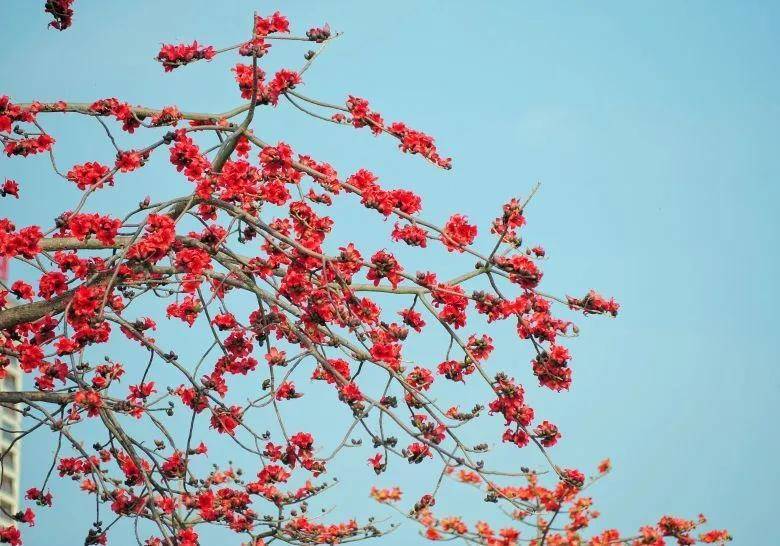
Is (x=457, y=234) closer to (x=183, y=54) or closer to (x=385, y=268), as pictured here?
(x=385, y=268)

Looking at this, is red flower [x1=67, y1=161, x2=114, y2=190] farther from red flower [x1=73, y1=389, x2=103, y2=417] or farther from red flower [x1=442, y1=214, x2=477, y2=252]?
red flower [x1=442, y1=214, x2=477, y2=252]

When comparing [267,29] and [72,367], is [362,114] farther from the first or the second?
[72,367]

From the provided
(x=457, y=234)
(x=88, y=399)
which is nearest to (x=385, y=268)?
(x=457, y=234)

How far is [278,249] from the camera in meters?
5.98

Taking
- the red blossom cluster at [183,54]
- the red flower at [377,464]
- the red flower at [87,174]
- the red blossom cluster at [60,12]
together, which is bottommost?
the red flower at [377,464]

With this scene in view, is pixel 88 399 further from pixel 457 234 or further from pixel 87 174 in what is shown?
pixel 457 234

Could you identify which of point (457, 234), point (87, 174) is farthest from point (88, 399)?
point (457, 234)

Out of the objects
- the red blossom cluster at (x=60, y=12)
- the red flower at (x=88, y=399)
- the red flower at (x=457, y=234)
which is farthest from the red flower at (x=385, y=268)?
the red blossom cluster at (x=60, y=12)

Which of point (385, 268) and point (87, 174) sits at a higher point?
point (87, 174)

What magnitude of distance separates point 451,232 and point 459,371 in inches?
32.2

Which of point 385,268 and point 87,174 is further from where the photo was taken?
point 87,174

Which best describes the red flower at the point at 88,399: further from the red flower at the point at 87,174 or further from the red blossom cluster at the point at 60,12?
the red blossom cluster at the point at 60,12

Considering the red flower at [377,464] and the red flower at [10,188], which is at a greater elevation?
the red flower at [10,188]

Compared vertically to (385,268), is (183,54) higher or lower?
higher
